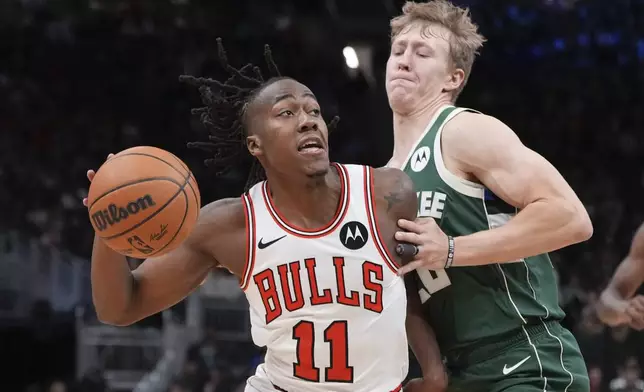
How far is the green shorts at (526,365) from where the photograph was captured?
3.42 metres

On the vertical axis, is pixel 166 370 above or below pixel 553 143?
below

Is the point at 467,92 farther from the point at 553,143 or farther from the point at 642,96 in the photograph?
Answer: the point at 642,96

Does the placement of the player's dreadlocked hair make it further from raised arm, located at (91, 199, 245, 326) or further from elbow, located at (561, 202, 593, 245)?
elbow, located at (561, 202, 593, 245)

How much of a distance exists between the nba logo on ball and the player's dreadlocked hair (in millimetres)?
336

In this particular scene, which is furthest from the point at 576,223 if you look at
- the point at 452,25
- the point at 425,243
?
the point at 452,25

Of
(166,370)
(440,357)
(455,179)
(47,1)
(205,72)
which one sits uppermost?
(47,1)

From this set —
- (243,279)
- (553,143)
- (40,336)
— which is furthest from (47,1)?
(243,279)

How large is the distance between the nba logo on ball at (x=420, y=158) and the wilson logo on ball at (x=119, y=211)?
1.10 meters

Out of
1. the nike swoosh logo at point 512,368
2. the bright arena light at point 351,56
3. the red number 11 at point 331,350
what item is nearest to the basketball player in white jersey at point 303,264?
the red number 11 at point 331,350

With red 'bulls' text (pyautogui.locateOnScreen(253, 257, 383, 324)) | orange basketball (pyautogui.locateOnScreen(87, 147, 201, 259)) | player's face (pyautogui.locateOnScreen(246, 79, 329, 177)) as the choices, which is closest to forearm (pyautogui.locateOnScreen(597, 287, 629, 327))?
red 'bulls' text (pyautogui.locateOnScreen(253, 257, 383, 324))

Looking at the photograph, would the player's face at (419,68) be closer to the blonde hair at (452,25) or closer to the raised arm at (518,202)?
the blonde hair at (452,25)

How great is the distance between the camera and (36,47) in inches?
538

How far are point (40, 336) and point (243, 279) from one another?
8.50 meters

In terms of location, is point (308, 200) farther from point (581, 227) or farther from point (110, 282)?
point (581, 227)
